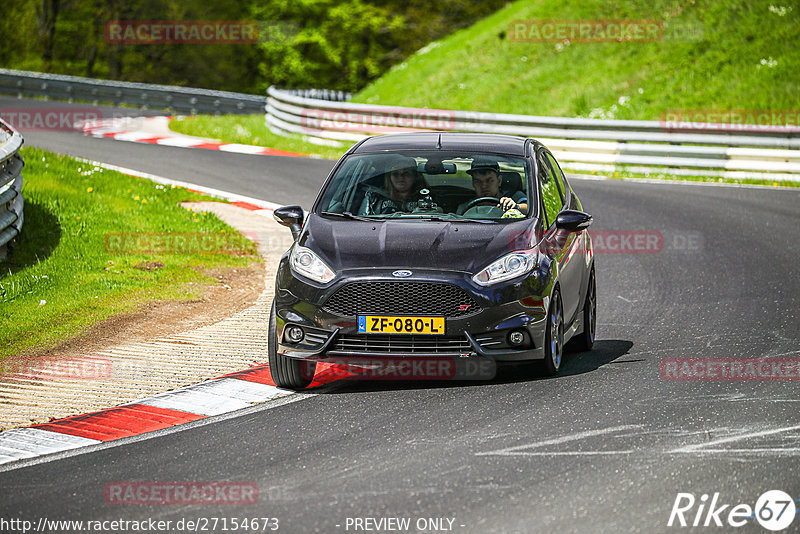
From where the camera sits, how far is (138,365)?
8.68m

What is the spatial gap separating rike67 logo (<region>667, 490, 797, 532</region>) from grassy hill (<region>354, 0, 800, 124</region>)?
23.4 m

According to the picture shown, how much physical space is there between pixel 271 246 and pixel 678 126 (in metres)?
10.9

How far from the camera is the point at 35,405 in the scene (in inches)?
297

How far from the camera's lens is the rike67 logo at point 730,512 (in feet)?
17.3

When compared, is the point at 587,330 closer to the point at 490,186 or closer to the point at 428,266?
the point at 490,186

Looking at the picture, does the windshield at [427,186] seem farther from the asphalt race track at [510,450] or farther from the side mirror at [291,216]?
the asphalt race track at [510,450]

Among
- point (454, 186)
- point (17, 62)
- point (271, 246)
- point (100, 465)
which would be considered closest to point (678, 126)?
point (271, 246)

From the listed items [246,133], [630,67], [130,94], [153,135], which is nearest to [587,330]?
[153,135]

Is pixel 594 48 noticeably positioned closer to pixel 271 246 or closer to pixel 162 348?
pixel 271 246

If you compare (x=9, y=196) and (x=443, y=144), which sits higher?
(x=443, y=144)

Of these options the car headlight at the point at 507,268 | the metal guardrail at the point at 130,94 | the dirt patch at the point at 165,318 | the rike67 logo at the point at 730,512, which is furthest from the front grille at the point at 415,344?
the metal guardrail at the point at 130,94

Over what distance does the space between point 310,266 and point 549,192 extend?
224cm

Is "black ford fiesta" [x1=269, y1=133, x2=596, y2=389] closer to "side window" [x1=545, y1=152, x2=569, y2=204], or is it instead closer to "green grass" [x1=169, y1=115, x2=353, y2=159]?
"side window" [x1=545, y1=152, x2=569, y2=204]

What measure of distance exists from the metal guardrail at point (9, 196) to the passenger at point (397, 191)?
4.64m
